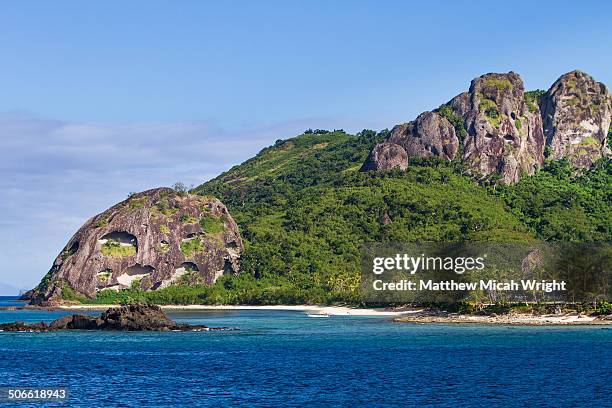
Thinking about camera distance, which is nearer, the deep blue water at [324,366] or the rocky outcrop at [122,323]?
the deep blue water at [324,366]

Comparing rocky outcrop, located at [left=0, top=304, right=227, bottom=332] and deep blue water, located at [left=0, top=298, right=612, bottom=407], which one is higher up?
rocky outcrop, located at [left=0, top=304, right=227, bottom=332]

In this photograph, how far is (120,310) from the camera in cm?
16325

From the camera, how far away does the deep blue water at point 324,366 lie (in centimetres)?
8056

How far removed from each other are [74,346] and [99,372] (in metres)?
33.1

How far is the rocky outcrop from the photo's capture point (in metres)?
160

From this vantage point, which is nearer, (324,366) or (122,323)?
(324,366)

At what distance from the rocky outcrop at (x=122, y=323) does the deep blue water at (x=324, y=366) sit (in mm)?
6388

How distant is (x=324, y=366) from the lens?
4072 inches

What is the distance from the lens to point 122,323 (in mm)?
160375

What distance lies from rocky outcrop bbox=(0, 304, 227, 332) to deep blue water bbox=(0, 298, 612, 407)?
6.39m

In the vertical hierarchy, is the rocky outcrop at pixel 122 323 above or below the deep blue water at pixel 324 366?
above

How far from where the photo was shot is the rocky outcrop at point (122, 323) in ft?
525

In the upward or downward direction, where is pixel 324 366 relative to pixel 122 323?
downward

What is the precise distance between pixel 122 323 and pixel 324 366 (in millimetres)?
67251
